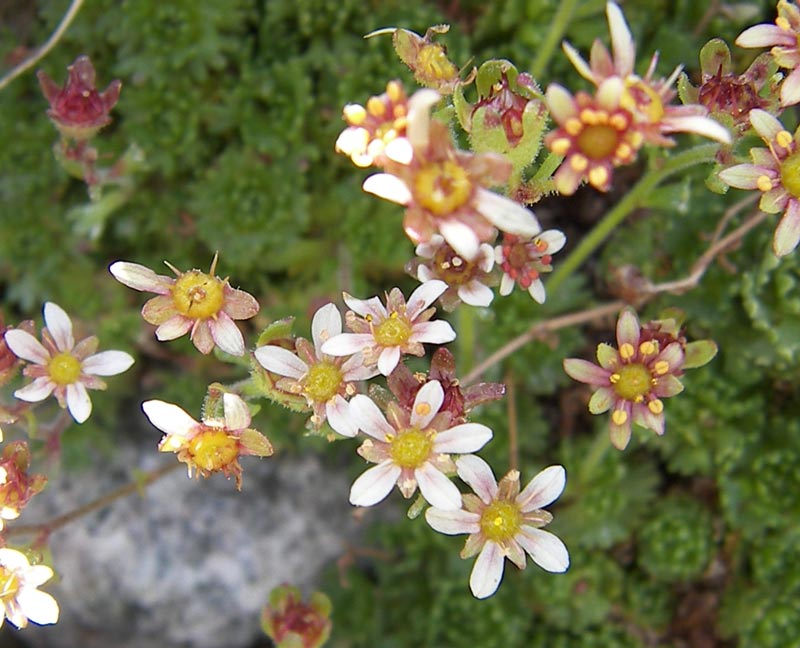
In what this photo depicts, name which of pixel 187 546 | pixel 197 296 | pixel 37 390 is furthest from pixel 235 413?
pixel 187 546

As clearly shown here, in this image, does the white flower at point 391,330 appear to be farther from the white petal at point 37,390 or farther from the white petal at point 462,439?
the white petal at point 37,390

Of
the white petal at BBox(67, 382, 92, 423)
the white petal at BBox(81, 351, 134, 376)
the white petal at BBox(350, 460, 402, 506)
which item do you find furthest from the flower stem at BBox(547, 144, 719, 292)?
the white petal at BBox(67, 382, 92, 423)

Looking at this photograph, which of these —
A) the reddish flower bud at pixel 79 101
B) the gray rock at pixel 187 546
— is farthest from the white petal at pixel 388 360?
the gray rock at pixel 187 546

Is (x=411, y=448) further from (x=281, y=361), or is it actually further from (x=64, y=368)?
(x=64, y=368)

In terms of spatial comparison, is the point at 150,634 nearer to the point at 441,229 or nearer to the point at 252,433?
the point at 252,433

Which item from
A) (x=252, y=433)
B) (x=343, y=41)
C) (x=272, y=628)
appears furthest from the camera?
Answer: (x=343, y=41)

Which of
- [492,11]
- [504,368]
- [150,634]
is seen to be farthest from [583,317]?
[150,634]
